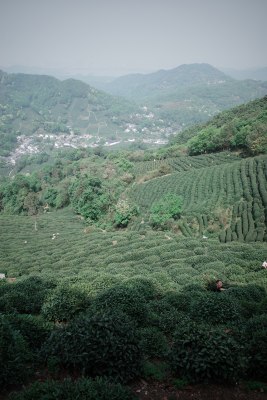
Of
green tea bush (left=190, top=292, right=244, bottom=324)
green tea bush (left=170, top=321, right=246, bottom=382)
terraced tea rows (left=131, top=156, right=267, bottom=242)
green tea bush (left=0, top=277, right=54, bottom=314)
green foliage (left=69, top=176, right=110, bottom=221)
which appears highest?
green tea bush (left=170, top=321, right=246, bottom=382)

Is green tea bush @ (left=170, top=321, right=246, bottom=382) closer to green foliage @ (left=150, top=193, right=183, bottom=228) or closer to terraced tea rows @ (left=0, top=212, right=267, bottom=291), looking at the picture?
terraced tea rows @ (left=0, top=212, right=267, bottom=291)

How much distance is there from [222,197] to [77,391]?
127 feet

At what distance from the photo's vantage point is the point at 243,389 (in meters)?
6.73

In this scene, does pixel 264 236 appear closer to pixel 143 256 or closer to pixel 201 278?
pixel 143 256

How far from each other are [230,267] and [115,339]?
1106 cm

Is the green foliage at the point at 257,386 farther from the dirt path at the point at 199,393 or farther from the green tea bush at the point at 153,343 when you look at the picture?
the green tea bush at the point at 153,343

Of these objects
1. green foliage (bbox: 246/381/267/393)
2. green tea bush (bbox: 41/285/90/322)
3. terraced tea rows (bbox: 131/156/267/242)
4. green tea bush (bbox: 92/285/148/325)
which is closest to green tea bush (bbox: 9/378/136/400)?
green foliage (bbox: 246/381/267/393)

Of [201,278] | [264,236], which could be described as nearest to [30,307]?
[201,278]

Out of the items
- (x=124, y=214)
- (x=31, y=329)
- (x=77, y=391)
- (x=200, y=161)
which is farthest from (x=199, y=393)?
(x=200, y=161)

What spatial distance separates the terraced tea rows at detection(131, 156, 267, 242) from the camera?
32344mm

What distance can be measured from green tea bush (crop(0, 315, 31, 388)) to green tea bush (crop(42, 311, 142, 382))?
0.74 metres

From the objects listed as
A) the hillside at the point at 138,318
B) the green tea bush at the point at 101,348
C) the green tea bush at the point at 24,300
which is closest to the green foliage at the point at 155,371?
the hillside at the point at 138,318

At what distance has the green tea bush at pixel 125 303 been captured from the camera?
368 inches

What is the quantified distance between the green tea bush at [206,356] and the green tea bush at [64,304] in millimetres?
3888
